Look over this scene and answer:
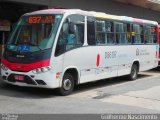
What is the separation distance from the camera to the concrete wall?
18.2 meters

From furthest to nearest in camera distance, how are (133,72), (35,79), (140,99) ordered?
(133,72)
(140,99)
(35,79)

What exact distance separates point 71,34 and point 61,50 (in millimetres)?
720

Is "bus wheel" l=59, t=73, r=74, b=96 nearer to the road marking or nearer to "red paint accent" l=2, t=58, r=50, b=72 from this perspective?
"red paint accent" l=2, t=58, r=50, b=72

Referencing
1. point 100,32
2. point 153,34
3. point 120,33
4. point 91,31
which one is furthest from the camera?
point 153,34

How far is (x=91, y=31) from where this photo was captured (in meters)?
12.7

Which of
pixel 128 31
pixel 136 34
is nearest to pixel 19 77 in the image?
pixel 128 31

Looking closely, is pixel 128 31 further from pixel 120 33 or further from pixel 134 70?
pixel 134 70

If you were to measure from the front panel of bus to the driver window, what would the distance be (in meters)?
0.26

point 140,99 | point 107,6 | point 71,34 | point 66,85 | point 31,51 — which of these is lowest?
point 140,99

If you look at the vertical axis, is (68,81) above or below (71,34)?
below

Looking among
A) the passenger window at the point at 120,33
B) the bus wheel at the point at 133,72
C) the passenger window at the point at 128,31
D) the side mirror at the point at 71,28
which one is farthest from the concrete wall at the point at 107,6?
the side mirror at the point at 71,28

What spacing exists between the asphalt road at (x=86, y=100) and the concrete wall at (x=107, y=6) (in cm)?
546

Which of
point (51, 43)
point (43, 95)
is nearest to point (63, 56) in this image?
point (51, 43)

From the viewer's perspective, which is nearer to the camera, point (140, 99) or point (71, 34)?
point (140, 99)
